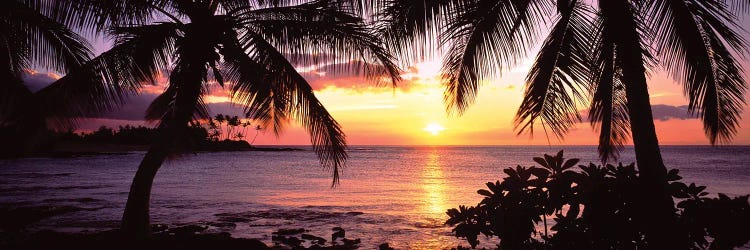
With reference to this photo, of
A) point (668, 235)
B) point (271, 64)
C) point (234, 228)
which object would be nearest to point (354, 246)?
point (234, 228)

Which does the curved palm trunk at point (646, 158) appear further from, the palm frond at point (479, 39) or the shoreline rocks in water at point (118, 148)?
the shoreline rocks in water at point (118, 148)

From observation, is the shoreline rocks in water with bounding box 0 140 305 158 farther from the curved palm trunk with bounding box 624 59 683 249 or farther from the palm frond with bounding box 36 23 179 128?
the curved palm trunk with bounding box 624 59 683 249

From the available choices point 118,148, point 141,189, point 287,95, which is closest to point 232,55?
point 287,95

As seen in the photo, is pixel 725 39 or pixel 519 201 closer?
pixel 519 201

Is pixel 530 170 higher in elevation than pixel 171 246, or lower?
higher

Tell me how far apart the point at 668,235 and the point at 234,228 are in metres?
10.9

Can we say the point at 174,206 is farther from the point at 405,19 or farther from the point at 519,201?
the point at 519,201

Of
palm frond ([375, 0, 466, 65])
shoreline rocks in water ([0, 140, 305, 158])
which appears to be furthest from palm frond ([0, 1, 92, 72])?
shoreline rocks in water ([0, 140, 305, 158])

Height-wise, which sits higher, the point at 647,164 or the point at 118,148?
the point at 647,164

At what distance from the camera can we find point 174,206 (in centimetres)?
1755

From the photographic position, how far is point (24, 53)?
6562 mm

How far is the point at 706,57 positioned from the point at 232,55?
586cm

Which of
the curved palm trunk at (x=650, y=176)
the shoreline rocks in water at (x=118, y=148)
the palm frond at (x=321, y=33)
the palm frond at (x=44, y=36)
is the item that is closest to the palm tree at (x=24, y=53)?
the palm frond at (x=44, y=36)

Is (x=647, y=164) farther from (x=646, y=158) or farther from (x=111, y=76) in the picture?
(x=111, y=76)
